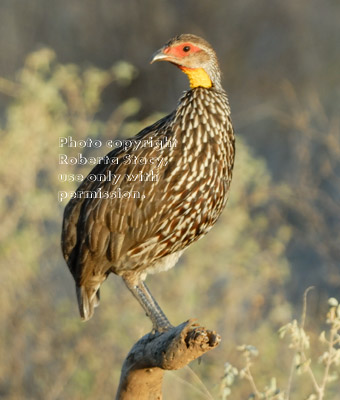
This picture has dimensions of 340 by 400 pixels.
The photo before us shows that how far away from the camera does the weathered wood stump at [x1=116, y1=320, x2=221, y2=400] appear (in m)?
3.96

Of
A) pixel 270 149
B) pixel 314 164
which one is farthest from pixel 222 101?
pixel 270 149

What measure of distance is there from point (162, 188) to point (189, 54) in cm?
78

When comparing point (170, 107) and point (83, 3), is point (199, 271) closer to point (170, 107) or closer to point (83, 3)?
point (170, 107)

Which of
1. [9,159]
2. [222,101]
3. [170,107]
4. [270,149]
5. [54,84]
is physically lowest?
[222,101]

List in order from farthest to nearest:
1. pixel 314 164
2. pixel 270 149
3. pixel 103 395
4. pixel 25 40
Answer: pixel 25 40 < pixel 270 149 < pixel 314 164 < pixel 103 395

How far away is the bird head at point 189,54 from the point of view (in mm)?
4762

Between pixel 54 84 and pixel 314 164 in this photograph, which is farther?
pixel 314 164

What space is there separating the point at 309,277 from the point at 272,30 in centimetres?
726

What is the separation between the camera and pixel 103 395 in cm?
768

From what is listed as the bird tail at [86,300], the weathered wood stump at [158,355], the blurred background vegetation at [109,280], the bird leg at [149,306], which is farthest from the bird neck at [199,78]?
the blurred background vegetation at [109,280]

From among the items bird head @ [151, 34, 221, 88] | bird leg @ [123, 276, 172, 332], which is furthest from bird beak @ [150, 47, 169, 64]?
bird leg @ [123, 276, 172, 332]

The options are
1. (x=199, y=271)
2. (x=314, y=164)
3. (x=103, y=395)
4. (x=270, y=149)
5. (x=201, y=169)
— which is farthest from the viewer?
(x=270, y=149)

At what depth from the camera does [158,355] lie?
4191 mm

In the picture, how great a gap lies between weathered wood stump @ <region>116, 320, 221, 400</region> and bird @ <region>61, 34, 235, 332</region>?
386 millimetres
